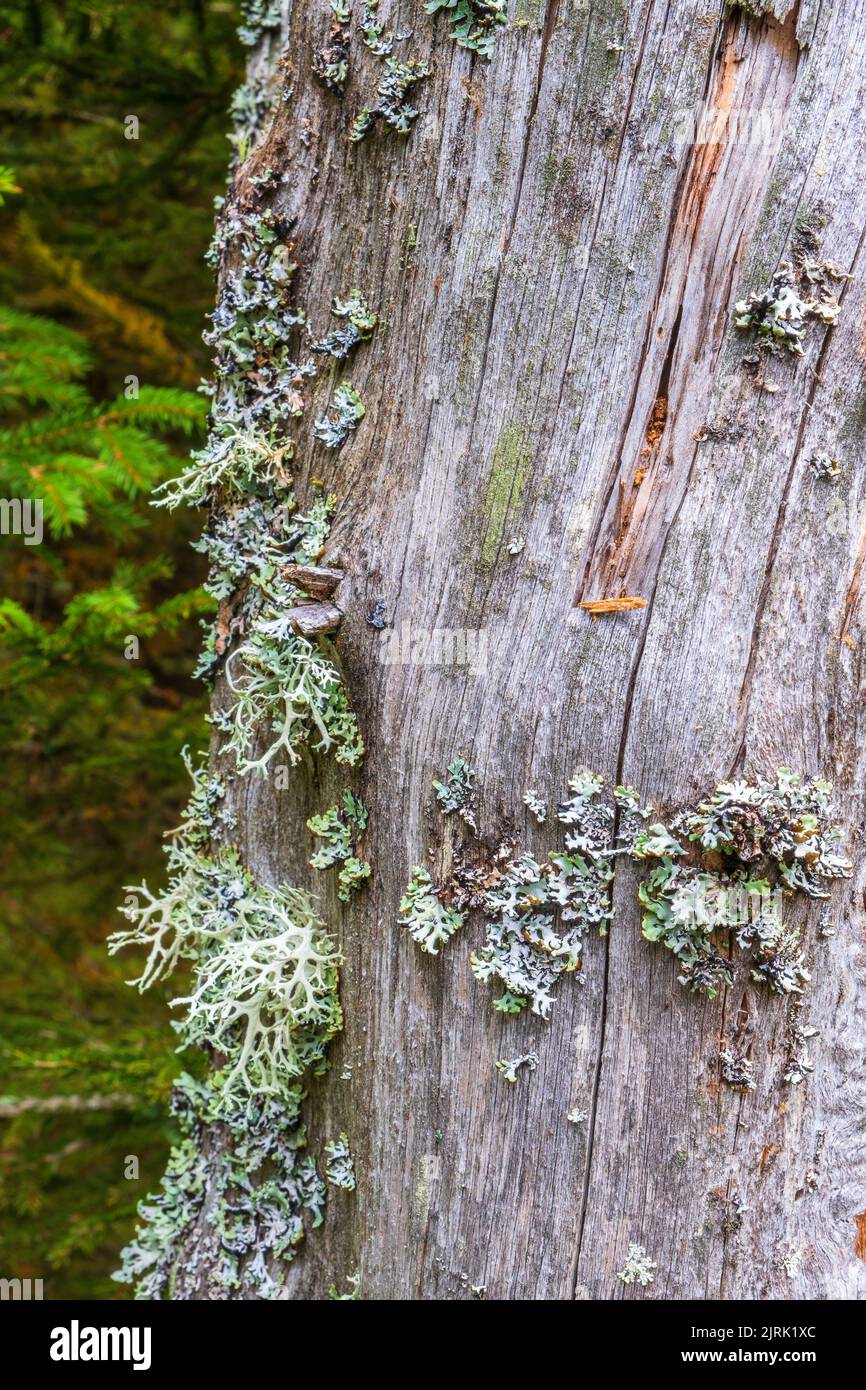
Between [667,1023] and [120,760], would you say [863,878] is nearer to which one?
[667,1023]

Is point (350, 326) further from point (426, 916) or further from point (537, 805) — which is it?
point (426, 916)

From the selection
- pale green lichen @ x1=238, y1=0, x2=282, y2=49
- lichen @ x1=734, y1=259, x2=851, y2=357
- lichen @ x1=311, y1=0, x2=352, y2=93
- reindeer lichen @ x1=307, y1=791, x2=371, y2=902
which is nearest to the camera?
lichen @ x1=734, y1=259, x2=851, y2=357

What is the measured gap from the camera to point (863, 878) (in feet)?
5.34

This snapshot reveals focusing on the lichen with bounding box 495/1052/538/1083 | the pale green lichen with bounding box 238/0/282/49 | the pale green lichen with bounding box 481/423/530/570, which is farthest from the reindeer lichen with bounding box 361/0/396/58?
the lichen with bounding box 495/1052/538/1083

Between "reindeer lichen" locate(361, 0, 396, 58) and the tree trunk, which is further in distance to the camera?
"reindeer lichen" locate(361, 0, 396, 58)

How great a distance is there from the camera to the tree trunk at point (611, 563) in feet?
4.99

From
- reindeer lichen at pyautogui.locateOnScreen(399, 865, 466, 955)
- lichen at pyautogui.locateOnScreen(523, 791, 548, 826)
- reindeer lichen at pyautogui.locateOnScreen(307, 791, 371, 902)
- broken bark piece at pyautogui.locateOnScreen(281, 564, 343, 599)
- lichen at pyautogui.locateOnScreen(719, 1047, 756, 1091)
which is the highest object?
broken bark piece at pyautogui.locateOnScreen(281, 564, 343, 599)

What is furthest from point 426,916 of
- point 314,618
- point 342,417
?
point 342,417

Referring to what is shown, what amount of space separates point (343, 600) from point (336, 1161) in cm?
115

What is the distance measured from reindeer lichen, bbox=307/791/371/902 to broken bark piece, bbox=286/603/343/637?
0.35m

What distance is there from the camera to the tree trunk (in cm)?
152

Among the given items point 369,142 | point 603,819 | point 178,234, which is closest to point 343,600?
point 603,819

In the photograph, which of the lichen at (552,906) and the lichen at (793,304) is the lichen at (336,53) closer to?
the lichen at (793,304)

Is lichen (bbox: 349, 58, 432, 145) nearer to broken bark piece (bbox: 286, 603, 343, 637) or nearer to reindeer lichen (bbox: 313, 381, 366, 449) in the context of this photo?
reindeer lichen (bbox: 313, 381, 366, 449)
